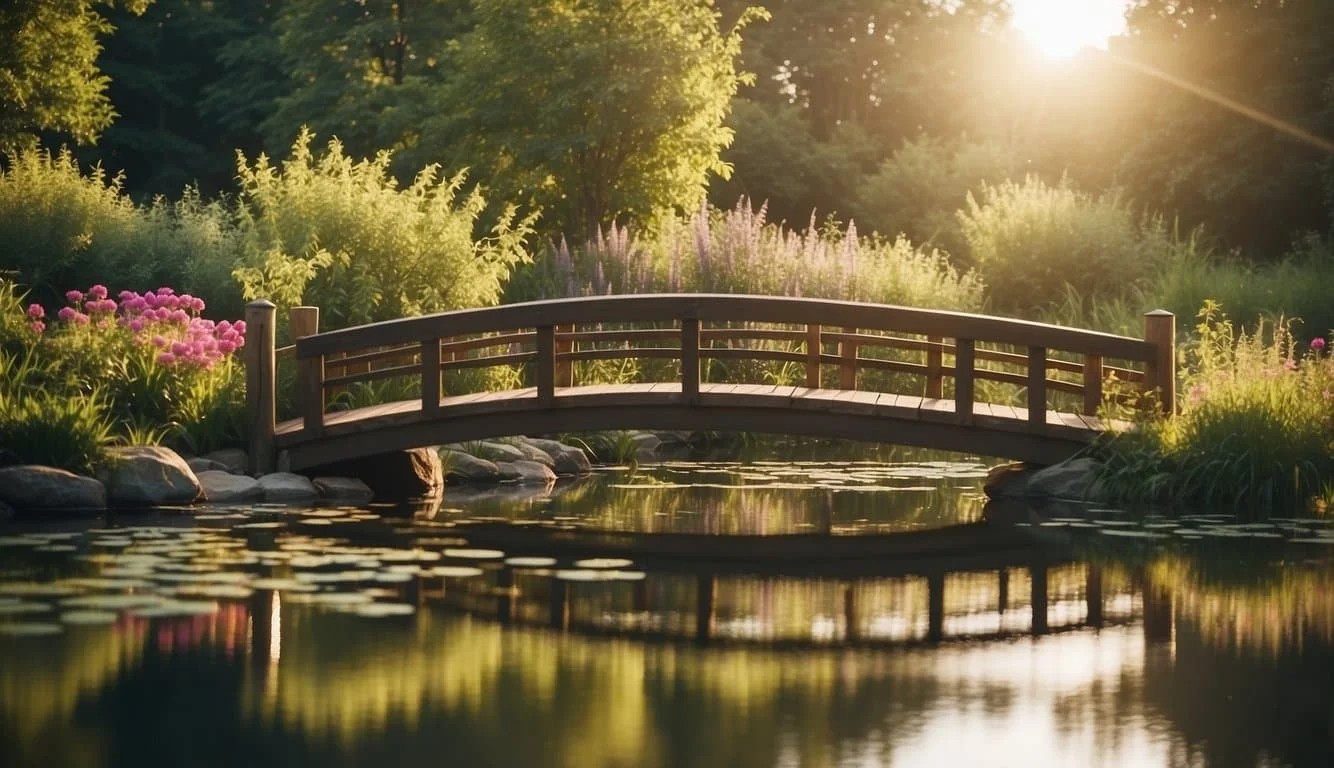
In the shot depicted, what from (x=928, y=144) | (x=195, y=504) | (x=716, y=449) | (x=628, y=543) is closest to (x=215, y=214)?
(x=716, y=449)

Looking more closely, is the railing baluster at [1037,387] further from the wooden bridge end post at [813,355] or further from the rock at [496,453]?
the rock at [496,453]

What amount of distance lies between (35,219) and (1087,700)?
14.3m

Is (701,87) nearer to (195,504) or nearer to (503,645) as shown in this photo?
(195,504)

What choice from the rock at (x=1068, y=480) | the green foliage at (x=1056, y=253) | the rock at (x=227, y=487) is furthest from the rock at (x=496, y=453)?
the green foliage at (x=1056, y=253)

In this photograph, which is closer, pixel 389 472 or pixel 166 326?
pixel 389 472

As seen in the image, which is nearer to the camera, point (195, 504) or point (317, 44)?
point (195, 504)

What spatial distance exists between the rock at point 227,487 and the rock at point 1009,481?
476 cm

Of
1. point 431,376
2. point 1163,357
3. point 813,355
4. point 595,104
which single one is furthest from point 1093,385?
point 595,104

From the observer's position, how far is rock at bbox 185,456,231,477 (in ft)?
41.0

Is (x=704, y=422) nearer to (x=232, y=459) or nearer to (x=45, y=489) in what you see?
(x=232, y=459)

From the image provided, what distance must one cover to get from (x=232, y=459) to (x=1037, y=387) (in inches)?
206

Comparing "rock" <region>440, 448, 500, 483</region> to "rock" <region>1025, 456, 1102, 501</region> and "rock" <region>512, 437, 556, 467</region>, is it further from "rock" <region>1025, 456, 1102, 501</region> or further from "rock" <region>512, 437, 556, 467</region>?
"rock" <region>1025, 456, 1102, 501</region>

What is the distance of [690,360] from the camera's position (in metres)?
12.5

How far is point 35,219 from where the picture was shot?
1834 centimetres
